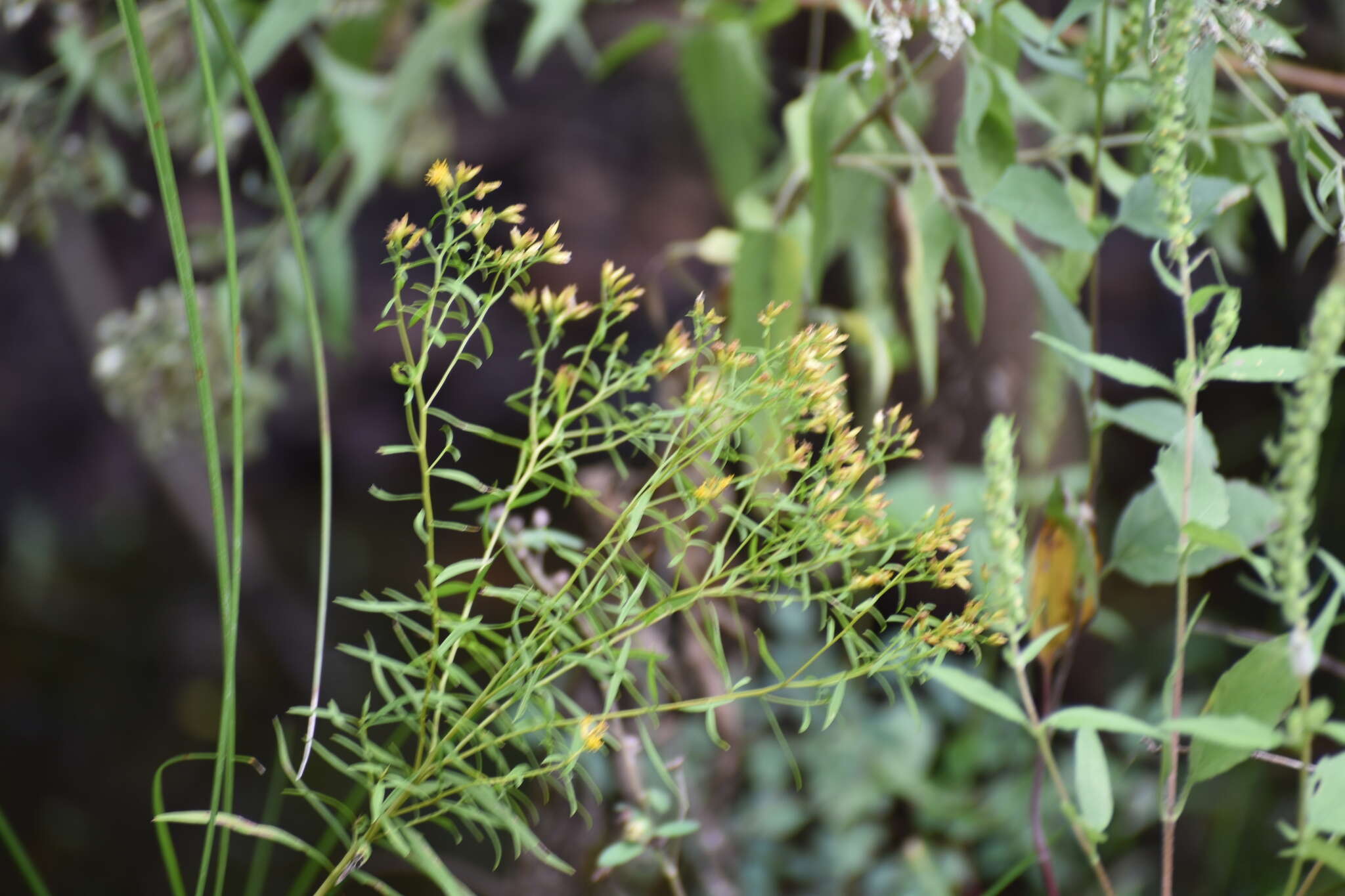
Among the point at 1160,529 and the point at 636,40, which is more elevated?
the point at 636,40

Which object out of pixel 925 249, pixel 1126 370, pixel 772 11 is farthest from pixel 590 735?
pixel 772 11

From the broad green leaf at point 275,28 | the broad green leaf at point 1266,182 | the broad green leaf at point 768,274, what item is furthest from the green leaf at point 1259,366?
the broad green leaf at point 275,28

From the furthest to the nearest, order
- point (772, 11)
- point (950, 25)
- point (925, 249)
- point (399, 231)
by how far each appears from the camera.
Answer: point (772, 11) < point (925, 249) < point (950, 25) < point (399, 231)

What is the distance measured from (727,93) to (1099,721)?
491 millimetres

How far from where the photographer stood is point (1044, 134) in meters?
0.84

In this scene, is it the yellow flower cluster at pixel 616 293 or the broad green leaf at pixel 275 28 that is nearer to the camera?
the yellow flower cluster at pixel 616 293

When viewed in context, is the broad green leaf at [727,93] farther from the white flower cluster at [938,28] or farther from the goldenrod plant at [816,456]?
the white flower cluster at [938,28]

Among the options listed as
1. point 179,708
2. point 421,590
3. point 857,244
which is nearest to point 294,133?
point 857,244

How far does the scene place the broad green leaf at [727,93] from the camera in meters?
0.63

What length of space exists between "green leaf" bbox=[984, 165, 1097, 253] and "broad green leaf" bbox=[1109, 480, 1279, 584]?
85mm

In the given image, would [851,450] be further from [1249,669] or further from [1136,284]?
[1136,284]

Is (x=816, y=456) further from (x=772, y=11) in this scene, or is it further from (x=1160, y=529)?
(x=772, y=11)

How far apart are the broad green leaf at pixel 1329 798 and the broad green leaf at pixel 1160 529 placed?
3.4 inches

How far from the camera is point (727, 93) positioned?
0.64 m
